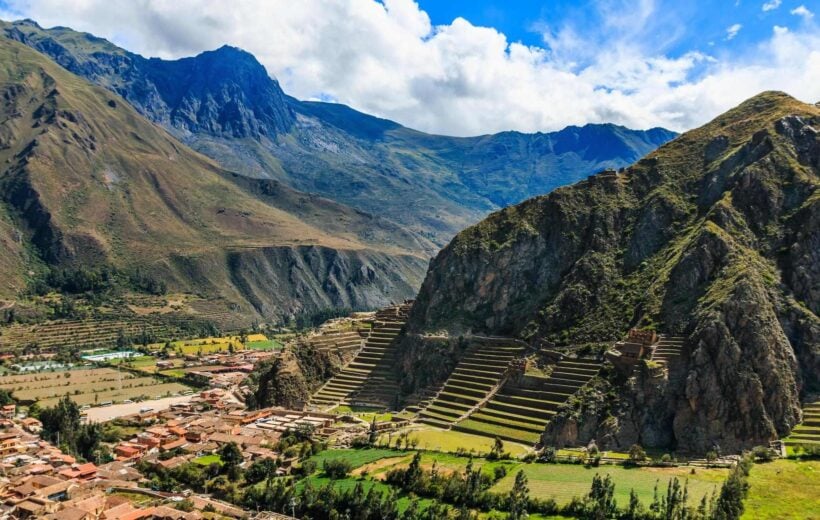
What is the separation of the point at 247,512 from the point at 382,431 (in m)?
22.3

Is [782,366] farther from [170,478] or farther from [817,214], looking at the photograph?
[170,478]

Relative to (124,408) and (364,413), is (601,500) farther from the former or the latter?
(124,408)

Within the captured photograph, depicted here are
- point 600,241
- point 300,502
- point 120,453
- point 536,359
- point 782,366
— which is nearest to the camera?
point 300,502

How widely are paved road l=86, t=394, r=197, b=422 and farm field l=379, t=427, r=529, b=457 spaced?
44.1 metres

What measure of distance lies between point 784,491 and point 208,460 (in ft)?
184

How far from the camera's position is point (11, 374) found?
423 feet

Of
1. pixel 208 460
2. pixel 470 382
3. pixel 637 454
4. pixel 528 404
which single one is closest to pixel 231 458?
pixel 208 460

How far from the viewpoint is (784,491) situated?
55062 mm

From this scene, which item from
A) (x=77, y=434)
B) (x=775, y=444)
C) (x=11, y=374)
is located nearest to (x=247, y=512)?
(x=77, y=434)

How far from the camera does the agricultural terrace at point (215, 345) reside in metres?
165

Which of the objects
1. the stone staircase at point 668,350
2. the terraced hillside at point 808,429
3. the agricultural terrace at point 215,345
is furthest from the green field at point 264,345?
the terraced hillside at point 808,429

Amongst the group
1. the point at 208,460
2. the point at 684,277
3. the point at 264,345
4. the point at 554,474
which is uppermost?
the point at 684,277

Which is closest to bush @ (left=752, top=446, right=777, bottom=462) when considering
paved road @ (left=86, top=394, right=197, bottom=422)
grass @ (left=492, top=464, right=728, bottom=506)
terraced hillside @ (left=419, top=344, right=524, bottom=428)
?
grass @ (left=492, top=464, right=728, bottom=506)

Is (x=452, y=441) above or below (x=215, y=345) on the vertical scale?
below
